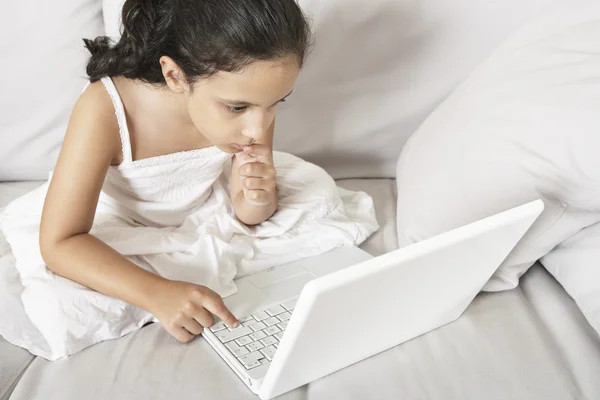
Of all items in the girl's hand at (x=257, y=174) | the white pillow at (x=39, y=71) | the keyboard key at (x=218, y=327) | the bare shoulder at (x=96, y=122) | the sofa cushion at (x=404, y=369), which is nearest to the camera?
the sofa cushion at (x=404, y=369)

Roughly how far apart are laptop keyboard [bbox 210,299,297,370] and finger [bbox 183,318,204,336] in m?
0.02

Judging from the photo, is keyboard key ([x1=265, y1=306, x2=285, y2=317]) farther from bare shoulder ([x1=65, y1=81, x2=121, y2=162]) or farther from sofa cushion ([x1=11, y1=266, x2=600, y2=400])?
bare shoulder ([x1=65, y1=81, x2=121, y2=162])

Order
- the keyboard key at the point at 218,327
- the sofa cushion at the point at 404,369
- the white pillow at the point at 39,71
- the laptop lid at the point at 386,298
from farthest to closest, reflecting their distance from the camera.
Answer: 1. the white pillow at the point at 39,71
2. the keyboard key at the point at 218,327
3. the sofa cushion at the point at 404,369
4. the laptop lid at the point at 386,298

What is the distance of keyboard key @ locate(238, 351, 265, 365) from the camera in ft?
2.97

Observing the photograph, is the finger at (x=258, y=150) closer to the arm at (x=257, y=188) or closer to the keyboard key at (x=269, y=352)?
the arm at (x=257, y=188)

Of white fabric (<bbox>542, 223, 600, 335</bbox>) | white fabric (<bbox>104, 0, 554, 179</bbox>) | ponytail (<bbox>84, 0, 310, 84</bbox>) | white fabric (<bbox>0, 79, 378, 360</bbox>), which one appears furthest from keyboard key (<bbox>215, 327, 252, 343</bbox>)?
white fabric (<bbox>104, 0, 554, 179</bbox>)

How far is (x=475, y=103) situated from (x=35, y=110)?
2.86ft

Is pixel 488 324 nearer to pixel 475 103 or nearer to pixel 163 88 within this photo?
pixel 475 103

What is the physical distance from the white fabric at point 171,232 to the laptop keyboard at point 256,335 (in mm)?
95

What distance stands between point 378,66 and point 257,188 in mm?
408

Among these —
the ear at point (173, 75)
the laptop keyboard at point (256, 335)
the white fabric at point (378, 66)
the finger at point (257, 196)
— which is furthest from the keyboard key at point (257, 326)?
the white fabric at point (378, 66)

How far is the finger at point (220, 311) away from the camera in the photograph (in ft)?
3.19

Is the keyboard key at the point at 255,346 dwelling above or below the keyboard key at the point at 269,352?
above

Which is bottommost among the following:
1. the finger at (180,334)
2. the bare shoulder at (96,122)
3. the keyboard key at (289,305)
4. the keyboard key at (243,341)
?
the keyboard key at (289,305)
